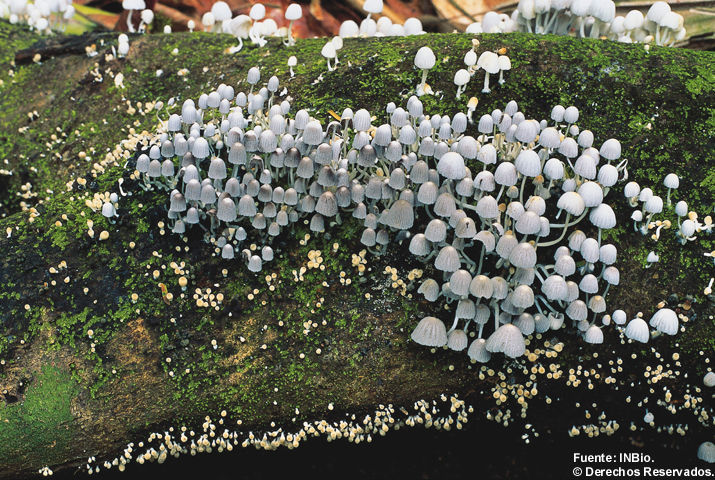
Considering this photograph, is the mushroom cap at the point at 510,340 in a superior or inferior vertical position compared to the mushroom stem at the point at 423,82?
inferior

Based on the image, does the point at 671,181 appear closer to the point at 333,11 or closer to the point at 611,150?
the point at 611,150

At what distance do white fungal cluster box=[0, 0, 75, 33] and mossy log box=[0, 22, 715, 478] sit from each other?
2.09 m

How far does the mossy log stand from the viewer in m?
2.28

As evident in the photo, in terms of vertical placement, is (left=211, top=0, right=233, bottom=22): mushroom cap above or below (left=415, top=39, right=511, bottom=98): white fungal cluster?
above

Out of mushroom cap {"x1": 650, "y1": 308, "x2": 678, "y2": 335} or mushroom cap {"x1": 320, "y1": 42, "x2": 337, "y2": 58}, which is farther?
mushroom cap {"x1": 320, "y1": 42, "x2": 337, "y2": 58}

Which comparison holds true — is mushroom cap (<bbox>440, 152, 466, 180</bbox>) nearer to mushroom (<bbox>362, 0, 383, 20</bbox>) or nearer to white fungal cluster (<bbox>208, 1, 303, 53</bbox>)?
white fungal cluster (<bbox>208, 1, 303, 53</bbox>)

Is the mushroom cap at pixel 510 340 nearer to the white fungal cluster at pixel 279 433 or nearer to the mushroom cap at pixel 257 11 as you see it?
the white fungal cluster at pixel 279 433

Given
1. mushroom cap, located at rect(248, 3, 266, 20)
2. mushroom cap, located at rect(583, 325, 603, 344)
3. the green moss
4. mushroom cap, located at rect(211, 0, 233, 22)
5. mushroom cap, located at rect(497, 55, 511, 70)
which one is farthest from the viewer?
mushroom cap, located at rect(211, 0, 233, 22)

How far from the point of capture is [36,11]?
13.6ft

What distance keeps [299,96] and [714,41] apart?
9.95ft

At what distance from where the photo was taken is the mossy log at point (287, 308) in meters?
2.28

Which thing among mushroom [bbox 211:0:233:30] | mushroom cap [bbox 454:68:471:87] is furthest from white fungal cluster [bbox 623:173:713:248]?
mushroom [bbox 211:0:233:30]

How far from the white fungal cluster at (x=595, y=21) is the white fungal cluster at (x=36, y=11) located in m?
2.81

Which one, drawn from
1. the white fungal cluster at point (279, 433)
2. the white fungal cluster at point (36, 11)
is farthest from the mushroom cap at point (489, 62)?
the white fungal cluster at point (36, 11)
